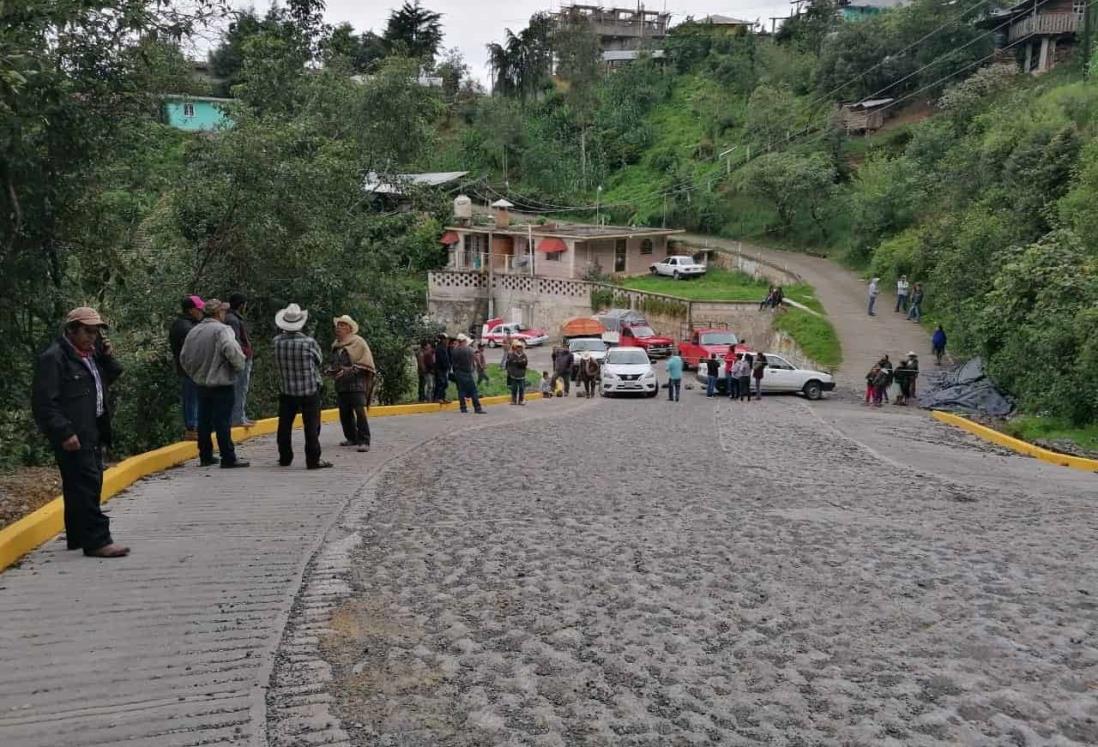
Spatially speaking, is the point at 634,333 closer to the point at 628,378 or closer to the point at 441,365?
the point at 628,378

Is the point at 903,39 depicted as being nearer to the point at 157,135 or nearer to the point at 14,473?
the point at 157,135

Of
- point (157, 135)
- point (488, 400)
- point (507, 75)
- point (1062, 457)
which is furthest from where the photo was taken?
point (507, 75)

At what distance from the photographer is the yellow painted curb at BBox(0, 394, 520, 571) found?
6.72m

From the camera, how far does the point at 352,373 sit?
38.4 feet

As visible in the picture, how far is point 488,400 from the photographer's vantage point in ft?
73.6

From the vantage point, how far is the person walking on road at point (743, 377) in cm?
2680

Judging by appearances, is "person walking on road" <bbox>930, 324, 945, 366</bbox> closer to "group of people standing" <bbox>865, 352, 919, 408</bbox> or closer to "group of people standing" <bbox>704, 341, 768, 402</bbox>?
"group of people standing" <bbox>865, 352, 919, 408</bbox>

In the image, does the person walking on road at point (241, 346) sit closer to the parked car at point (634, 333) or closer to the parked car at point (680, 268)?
the parked car at point (634, 333)

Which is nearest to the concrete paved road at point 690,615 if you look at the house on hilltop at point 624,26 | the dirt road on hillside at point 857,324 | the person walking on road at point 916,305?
the dirt road on hillside at point 857,324

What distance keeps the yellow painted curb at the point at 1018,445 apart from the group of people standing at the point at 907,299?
13.2 m

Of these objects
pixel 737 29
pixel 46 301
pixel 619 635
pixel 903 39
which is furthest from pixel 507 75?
pixel 619 635

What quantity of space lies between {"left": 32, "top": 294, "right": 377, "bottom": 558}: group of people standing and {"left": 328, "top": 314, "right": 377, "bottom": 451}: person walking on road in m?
0.01

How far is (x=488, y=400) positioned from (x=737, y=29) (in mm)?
76312

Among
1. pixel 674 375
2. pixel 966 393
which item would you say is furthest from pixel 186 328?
pixel 966 393
